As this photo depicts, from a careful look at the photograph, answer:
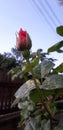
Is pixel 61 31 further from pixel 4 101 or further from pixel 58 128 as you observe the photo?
pixel 4 101

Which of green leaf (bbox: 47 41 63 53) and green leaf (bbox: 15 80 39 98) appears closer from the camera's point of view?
green leaf (bbox: 15 80 39 98)

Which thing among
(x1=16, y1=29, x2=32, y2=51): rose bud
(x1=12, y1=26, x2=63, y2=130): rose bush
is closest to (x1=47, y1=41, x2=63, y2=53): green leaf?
(x1=12, y1=26, x2=63, y2=130): rose bush

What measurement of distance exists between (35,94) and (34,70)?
0.11 metres

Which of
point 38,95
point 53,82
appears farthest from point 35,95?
point 53,82

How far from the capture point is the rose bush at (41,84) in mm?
1179

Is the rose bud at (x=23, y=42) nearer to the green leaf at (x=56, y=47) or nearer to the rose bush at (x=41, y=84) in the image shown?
the rose bush at (x=41, y=84)

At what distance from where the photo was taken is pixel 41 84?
1.25 meters

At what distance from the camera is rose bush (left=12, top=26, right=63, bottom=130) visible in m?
1.18

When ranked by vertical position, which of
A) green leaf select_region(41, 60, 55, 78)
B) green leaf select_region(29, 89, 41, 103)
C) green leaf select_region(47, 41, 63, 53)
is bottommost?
green leaf select_region(29, 89, 41, 103)

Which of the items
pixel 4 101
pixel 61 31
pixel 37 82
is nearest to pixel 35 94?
pixel 37 82

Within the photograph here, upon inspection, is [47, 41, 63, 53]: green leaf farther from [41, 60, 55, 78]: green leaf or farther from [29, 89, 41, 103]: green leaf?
[29, 89, 41, 103]: green leaf

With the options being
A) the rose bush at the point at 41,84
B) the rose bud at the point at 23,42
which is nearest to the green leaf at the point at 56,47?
the rose bush at the point at 41,84

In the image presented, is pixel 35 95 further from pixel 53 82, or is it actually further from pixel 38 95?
pixel 53 82

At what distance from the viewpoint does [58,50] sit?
1.32 metres
